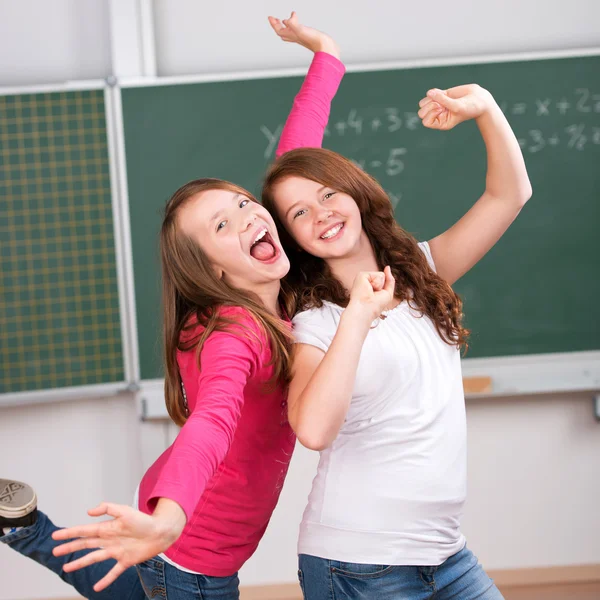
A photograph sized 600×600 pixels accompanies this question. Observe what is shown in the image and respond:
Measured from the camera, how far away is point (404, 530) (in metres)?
1.37

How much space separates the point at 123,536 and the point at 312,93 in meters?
1.31

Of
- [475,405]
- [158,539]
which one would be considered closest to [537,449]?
[475,405]

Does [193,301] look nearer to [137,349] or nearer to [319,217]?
[319,217]

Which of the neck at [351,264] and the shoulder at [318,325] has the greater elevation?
the neck at [351,264]

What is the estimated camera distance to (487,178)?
5.40 ft

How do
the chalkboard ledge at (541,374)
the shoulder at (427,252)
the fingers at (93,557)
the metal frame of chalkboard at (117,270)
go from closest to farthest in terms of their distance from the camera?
the fingers at (93,557) < the shoulder at (427,252) < the metal frame of chalkboard at (117,270) < the chalkboard ledge at (541,374)

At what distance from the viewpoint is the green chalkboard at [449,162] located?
3006 mm

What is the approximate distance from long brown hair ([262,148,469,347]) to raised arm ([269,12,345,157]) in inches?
10.5

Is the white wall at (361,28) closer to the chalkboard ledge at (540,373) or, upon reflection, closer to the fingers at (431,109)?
the chalkboard ledge at (540,373)

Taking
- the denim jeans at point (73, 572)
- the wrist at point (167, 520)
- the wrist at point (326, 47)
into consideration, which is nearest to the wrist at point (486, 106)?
the wrist at point (326, 47)

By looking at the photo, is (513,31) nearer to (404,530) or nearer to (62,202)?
(62,202)

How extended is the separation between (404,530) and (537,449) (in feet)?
6.72

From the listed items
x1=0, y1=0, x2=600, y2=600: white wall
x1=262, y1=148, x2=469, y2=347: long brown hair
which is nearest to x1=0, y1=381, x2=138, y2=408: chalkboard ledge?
x1=0, y1=0, x2=600, y2=600: white wall

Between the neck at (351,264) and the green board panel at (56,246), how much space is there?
1644mm
